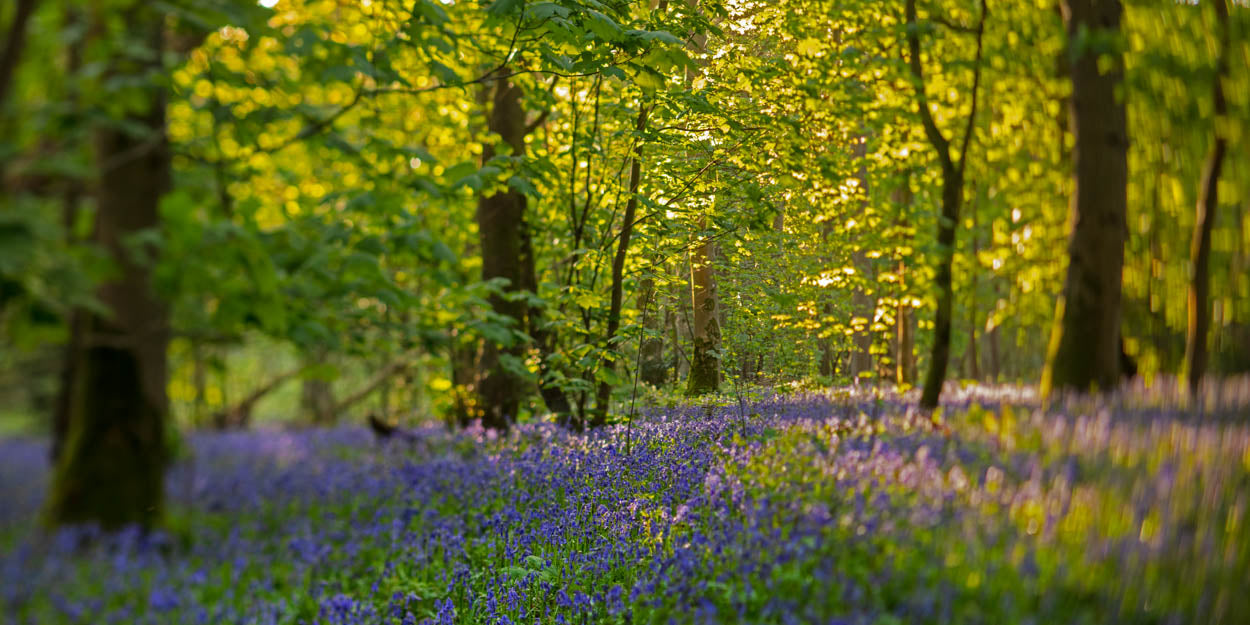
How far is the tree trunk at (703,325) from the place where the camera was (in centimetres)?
624

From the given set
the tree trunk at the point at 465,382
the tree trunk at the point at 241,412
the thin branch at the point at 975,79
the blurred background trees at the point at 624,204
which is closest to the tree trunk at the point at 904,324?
the blurred background trees at the point at 624,204

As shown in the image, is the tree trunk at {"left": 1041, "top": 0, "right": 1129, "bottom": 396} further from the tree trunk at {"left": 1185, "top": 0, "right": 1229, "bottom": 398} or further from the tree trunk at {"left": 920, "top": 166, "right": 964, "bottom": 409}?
the tree trunk at {"left": 920, "top": 166, "right": 964, "bottom": 409}

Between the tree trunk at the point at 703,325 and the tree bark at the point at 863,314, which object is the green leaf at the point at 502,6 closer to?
the tree trunk at the point at 703,325

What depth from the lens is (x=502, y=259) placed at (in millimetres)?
9492

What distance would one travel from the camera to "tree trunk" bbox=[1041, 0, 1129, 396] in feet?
13.0

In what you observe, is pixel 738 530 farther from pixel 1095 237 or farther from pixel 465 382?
pixel 465 382

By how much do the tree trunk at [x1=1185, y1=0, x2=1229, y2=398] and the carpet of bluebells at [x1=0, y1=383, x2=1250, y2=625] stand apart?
0.26 metres

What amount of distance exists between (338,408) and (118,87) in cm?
1332

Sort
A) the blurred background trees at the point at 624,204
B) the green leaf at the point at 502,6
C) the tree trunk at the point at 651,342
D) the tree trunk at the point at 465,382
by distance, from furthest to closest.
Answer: the tree trunk at the point at 465,382 < the tree trunk at the point at 651,342 < the green leaf at the point at 502,6 < the blurred background trees at the point at 624,204

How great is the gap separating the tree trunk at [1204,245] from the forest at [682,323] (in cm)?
1

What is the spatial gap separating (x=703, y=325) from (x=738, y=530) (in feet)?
8.21

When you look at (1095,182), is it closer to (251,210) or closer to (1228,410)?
(1228,410)

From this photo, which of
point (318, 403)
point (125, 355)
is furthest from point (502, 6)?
point (318, 403)

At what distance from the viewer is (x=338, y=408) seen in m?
14.4
